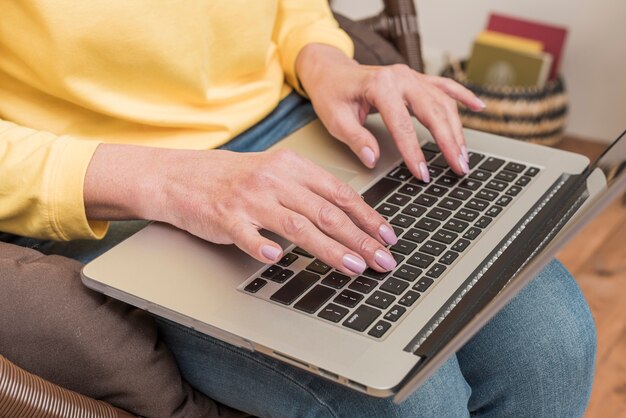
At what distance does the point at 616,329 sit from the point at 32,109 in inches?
45.0

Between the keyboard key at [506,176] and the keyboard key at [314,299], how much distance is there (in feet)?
0.89

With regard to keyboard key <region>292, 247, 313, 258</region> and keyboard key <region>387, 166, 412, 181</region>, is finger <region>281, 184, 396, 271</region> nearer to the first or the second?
keyboard key <region>292, 247, 313, 258</region>

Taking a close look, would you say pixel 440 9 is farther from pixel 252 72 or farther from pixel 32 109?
pixel 32 109

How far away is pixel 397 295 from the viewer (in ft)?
2.21

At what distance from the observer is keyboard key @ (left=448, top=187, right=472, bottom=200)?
2.72 feet

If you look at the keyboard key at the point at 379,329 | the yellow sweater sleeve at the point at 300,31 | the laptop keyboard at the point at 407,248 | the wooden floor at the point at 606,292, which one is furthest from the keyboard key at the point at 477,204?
the wooden floor at the point at 606,292

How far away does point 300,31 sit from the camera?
3.52 feet

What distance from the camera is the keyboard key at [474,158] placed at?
2.93ft

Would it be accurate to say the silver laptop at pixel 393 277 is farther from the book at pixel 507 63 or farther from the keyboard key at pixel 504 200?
the book at pixel 507 63

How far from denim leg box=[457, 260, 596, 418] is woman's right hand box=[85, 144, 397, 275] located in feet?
0.61

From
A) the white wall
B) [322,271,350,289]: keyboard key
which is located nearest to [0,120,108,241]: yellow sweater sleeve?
[322,271,350,289]: keyboard key

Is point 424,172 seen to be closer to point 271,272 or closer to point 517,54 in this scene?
point 271,272

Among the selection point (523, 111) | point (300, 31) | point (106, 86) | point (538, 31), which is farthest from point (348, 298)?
point (538, 31)

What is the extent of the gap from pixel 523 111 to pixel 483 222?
129 cm
